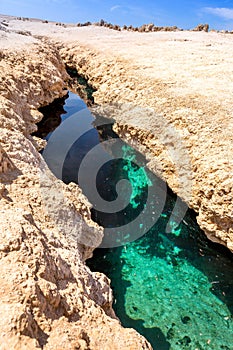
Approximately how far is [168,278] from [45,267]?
5.08m

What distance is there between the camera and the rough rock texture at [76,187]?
159 inches

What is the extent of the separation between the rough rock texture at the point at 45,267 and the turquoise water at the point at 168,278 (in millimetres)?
1483

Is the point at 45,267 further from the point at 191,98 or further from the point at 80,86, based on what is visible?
the point at 80,86

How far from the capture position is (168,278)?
27.9 feet

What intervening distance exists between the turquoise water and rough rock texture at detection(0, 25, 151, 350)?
1.48 metres

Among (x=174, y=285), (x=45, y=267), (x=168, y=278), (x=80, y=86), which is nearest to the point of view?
(x=45, y=267)

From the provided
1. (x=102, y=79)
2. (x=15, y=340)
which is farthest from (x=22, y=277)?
(x=102, y=79)

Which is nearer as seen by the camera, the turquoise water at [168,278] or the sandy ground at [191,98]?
the turquoise water at [168,278]

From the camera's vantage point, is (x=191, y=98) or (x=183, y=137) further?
(x=191, y=98)

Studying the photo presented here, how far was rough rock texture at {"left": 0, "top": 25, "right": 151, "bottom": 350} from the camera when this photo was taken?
3.65 m

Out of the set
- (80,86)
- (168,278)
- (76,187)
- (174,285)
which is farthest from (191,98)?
(80,86)

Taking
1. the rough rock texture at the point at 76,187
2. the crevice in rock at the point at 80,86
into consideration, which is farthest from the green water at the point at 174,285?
the crevice in rock at the point at 80,86

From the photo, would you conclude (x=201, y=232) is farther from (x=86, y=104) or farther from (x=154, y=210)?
(x=86, y=104)

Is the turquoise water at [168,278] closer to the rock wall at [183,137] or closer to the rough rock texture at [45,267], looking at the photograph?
the rock wall at [183,137]
